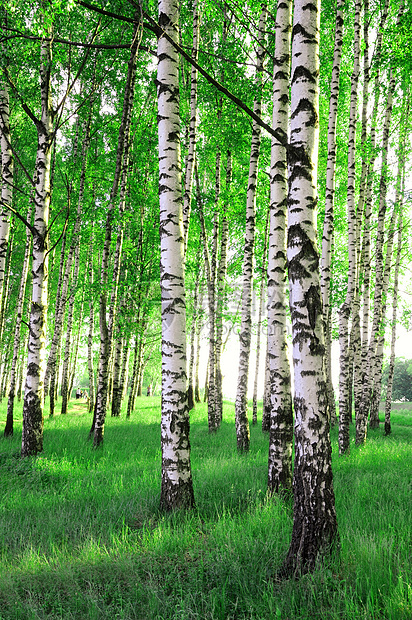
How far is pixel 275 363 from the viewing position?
16.9ft

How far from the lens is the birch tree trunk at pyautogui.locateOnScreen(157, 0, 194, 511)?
14.4 ft

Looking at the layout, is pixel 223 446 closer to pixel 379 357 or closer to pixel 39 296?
pixel 39 296

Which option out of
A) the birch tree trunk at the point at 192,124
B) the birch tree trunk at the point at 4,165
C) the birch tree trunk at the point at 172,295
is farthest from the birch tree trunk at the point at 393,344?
the birch tree trunk at the point at 4,165

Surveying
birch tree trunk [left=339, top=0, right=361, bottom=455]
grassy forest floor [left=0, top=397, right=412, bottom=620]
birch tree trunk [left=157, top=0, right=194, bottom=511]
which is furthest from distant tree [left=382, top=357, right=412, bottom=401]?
birch tree trunk [left=157, top=0, right=194, bottom=511]

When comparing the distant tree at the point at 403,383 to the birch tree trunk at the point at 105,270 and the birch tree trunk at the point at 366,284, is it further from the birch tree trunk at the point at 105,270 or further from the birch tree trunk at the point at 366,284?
the birch tree trunk at the point at 105,270

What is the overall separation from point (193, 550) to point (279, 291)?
10.9ft

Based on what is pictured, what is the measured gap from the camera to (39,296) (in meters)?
7.75

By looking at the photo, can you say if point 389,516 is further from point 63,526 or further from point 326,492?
point 63,526

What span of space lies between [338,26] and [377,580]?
9.08 meters

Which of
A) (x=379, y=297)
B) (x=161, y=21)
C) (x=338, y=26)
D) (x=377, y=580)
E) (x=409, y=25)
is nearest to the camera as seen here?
(x=377, y=580)

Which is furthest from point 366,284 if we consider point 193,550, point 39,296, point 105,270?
point 193,550

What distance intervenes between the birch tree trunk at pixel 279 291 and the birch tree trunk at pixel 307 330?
1847 millimetres

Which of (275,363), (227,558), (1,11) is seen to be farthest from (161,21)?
(227,558)

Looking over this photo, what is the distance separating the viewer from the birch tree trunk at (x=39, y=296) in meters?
7.57
